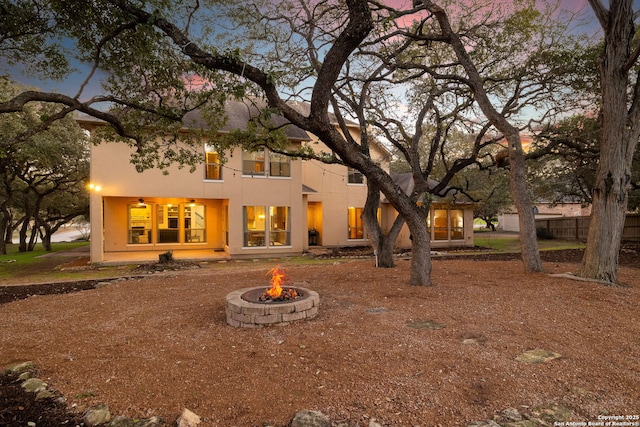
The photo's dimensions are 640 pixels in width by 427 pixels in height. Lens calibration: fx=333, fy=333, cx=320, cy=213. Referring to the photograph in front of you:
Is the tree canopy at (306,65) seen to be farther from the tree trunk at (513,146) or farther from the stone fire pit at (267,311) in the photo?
the stone fire pit at (267,311)

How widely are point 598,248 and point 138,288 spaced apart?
11.1 m

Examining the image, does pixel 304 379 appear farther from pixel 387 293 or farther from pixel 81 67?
pixel 81 67

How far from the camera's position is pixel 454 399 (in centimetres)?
302

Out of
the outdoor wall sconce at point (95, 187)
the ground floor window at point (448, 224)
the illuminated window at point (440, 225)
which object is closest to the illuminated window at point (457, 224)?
the ground floor window at point (448, 224)

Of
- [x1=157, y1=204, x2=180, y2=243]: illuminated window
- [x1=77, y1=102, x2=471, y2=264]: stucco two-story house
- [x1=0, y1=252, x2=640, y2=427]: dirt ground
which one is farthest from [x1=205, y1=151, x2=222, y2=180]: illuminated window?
[x1=0, y1=252, x2=640, y2=427]: dirt ground

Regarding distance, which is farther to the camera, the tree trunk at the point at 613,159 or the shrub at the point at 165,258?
the shrub at the point at 165,258

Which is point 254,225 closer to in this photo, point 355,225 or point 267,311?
point 355,225

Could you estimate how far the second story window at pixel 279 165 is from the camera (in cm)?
1552

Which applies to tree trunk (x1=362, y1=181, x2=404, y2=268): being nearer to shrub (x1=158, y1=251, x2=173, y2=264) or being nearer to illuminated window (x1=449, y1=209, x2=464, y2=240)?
shrub (x1=158, y1=251, x2=173, y2=264)

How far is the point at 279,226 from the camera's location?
51.9ft

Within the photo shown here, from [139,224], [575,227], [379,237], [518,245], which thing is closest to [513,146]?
[379,237]

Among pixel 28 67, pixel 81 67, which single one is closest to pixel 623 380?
pixel 81 67

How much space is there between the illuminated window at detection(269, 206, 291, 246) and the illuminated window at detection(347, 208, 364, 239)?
4484mm

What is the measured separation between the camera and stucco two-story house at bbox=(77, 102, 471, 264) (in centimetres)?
1323
